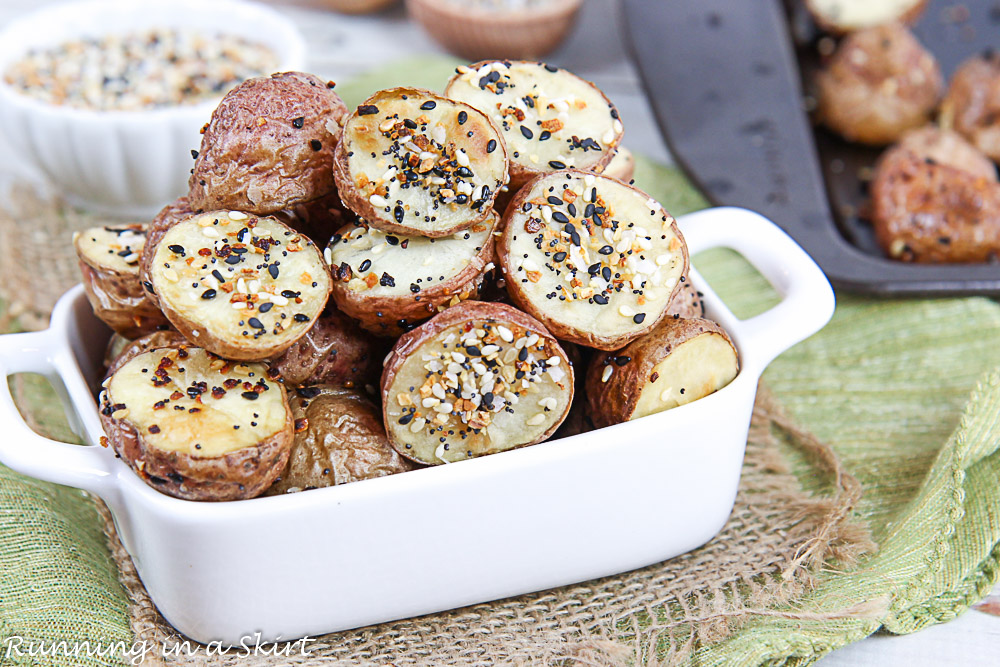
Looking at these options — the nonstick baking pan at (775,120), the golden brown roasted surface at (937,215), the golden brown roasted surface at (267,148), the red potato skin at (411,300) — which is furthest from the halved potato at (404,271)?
the golden brown roasted surface at (937,215)

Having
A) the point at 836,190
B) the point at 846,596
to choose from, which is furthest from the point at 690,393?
the point at 836,190

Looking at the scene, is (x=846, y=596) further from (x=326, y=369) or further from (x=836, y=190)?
(x=836, y=190)

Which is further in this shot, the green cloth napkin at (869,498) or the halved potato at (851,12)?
the halved potato at (851,12)

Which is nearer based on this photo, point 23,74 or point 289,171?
point 289,171

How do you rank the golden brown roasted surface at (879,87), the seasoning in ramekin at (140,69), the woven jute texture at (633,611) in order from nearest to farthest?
the woven jute texture at (633,611)
the seasoning in ramekin at (140,69)
the golden brown roasted surface at (879,87)

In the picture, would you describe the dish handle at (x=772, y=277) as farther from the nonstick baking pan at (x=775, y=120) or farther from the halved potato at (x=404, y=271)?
the nonstick baking pan at (x=775, y=120)

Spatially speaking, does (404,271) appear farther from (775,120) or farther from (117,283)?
(775,120)

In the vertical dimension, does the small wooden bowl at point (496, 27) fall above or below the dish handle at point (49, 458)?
below
